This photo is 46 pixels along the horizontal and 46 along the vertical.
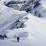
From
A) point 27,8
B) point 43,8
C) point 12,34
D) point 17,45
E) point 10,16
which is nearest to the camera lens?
point 17,45

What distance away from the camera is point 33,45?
37.3m

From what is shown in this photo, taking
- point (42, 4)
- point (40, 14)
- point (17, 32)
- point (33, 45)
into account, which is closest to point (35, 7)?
point (42, 4)

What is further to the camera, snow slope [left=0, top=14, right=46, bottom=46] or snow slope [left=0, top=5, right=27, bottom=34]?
snow slope [left=0, top=5, right=27, bottom=34]

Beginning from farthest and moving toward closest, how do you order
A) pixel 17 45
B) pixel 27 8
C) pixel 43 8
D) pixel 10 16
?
1. pixel 27 8
2. pixel 43 8
3. pixel 10 16
4. pixel 17 45

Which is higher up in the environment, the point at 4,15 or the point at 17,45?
the point at 17,45

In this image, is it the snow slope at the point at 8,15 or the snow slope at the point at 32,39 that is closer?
the snow slope at the point at 32,39

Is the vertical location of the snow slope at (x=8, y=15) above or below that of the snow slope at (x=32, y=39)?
below

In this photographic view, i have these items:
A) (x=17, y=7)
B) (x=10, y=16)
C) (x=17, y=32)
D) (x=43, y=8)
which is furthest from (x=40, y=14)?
(x=17, y=32)

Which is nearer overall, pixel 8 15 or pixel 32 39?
pixel 32 39

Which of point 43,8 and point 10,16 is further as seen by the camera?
point 43,8

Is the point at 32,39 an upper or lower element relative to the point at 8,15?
upper

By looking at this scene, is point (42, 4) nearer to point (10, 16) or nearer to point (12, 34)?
point (10, 16)

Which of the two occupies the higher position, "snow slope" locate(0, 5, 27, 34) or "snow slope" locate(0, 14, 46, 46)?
"snow slope" locate(0, 14, 46, 46)

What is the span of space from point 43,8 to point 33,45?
2814 inches
